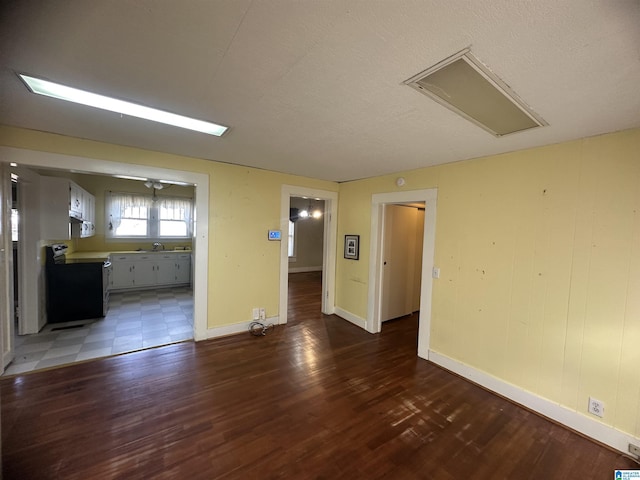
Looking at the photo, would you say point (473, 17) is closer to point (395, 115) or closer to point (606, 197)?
point (395, 115)

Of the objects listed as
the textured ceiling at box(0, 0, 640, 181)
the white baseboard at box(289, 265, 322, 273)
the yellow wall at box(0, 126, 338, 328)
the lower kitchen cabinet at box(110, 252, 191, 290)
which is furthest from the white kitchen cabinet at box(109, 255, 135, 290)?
the white baseboard at box(289, 265, 322, 273)

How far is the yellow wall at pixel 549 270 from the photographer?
1884 mm

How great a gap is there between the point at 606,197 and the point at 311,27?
2.54 meters

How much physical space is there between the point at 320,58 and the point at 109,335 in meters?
4.27

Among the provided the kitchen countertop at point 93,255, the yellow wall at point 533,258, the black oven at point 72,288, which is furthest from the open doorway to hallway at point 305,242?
the yellow wall at point 533,258

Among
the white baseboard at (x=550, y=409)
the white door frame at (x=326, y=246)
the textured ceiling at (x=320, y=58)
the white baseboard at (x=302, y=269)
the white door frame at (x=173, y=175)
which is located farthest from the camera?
the white baseboard at (x=302, y=269)

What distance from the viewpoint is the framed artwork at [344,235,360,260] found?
418 cm

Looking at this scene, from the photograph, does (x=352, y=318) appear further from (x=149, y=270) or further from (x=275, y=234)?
(x=149, y=270)

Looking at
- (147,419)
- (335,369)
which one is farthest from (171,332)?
(335,369)

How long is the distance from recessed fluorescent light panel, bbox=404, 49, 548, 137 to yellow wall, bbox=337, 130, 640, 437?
685 mm

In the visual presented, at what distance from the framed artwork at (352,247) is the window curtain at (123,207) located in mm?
5339

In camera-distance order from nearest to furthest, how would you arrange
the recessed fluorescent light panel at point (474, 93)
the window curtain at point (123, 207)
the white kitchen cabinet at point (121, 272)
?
Answer: 1. the recessed fluorescent light panel at point (474, 93)
2. the white kitchen cabinet at point (121, 272)
3. the window curtain at point (123, 207)

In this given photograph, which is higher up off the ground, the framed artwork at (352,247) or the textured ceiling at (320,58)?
the textured ceiling at (320,58)

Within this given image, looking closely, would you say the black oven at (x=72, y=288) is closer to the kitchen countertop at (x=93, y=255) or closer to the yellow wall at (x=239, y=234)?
the kitchen countertop at (x=93, y=255)
